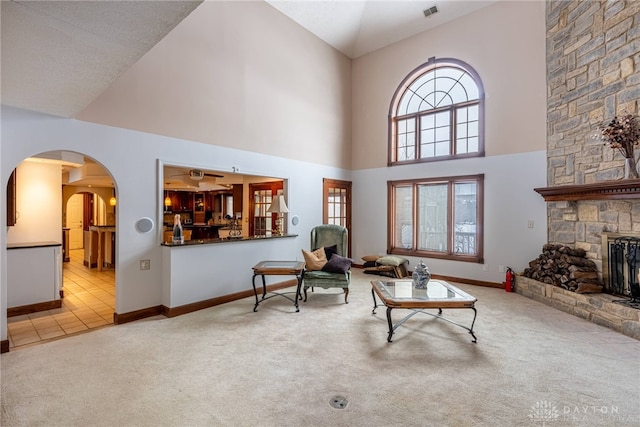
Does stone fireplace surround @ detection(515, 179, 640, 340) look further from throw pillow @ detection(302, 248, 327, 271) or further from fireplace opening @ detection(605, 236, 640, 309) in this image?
throw pillow @ detection(302, 248, 327, 271)

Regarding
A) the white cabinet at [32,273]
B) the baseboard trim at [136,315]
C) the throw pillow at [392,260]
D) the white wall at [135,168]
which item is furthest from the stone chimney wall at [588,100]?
the white cabinet at [32,273]

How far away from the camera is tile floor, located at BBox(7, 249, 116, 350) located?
10.9ft

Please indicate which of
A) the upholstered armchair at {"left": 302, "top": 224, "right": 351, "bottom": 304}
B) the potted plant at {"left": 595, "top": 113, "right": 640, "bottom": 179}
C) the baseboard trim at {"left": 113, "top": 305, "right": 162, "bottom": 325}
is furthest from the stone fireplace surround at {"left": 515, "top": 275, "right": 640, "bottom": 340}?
the baseboard trim at {"left": 113, "top": 305, "right": 162, "bottom": 325}

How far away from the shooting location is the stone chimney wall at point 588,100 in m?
3.69

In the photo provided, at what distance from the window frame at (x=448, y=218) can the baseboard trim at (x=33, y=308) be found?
5.93m

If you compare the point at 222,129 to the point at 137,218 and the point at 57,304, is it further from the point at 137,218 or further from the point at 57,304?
the point at 57,304

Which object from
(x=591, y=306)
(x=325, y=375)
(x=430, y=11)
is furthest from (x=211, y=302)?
(x=430, y=11)

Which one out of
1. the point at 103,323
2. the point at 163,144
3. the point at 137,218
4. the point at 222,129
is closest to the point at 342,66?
the point at 222,129

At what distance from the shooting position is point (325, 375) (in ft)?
8.13

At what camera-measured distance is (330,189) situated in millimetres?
6918

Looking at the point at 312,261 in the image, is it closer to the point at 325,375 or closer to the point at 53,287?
the point at 325,375

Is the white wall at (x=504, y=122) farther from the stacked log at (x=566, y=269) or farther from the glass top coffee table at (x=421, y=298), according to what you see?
the glass top coffee table at (x=421, y=298)

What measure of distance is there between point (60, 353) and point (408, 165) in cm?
623

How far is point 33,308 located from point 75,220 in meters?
7.53
